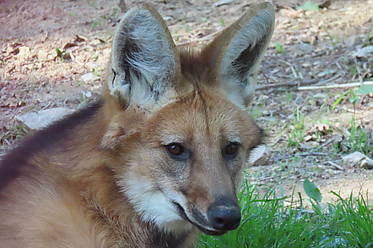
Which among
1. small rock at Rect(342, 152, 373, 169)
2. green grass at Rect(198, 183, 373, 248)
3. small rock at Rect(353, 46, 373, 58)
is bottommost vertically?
small rock at Rect(353, 46, 373, 58)

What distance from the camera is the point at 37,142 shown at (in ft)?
10.4

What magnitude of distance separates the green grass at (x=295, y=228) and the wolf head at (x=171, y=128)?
23.7 inches

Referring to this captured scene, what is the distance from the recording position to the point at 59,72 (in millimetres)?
5984

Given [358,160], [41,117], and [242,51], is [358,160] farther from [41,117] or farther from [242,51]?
[41,117]

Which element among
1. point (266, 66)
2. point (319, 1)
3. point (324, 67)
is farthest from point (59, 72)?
point (319, 1)

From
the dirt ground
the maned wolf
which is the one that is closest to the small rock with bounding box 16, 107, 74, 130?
the dirt ground

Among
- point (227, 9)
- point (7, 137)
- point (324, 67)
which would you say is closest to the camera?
point (7, 137)

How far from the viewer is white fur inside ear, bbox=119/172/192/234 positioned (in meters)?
2.93

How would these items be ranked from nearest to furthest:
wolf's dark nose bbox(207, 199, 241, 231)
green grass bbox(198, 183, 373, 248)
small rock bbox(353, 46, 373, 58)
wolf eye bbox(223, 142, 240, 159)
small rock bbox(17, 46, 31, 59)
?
1. wolf's dark nose bbox(207, 199, 241, 231)
2. wolf eye bbox(223, 142, 240, 159)
3. green grass bbox(198, 183, 373, 248)
4. small rock bbox(17, 46, 31, 59)
5. small rock bbox(353, 46, 373, 58)

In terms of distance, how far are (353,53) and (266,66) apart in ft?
2.65

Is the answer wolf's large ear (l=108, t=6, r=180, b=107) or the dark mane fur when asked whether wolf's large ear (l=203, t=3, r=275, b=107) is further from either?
the dark mane fur

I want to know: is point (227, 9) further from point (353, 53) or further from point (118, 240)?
point (118, 240)

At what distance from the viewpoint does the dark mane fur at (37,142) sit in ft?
10.00

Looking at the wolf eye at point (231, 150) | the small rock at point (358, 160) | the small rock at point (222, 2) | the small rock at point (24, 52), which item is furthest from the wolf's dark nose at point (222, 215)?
the small rock at point (222, 2)
